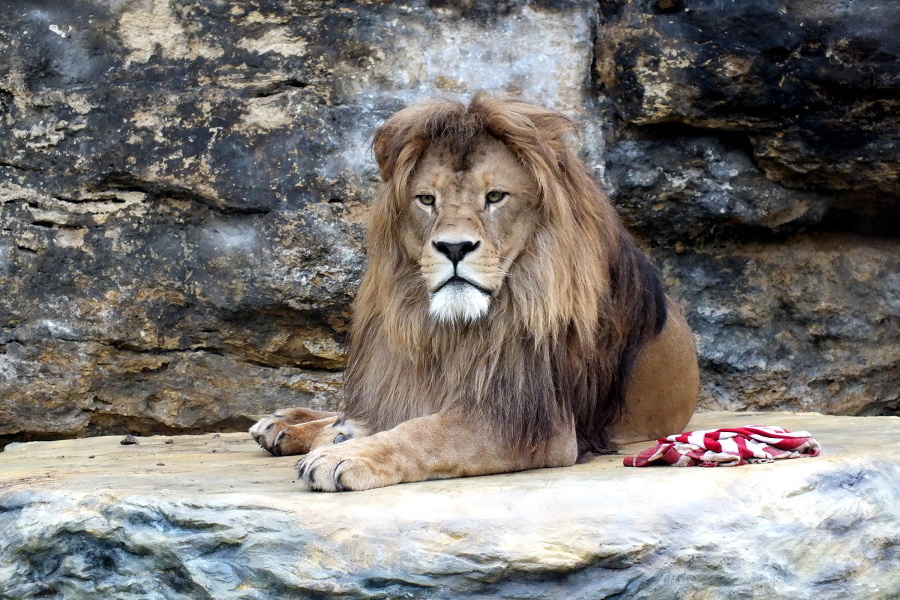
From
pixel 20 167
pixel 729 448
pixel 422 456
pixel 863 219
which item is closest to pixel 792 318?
pixel 863 219

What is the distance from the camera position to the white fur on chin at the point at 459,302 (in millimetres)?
3797

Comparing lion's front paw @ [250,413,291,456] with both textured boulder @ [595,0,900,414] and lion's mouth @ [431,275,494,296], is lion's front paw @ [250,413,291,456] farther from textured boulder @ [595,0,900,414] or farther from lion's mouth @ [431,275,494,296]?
textured boulder @ [595,0,900,414]

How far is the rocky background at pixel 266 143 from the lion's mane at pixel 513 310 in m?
1.66

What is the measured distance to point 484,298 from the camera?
12.6 feet

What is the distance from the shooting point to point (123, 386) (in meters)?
5.92

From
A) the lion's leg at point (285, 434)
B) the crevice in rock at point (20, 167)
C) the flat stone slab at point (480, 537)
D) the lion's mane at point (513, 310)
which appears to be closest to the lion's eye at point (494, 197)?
the lion's mane at point (513, 310)

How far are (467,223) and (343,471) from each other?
94 centimetres

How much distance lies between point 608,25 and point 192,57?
2169 mm

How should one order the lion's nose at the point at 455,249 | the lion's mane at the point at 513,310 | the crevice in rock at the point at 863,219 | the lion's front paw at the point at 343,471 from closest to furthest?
the lion's front paw at the point at 343,471, the lion's nose at the point at 455,249, the lion's mane at the point at 513,310, the crevice in rock at the point at 863,219

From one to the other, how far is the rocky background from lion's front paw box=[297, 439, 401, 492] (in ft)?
7.97

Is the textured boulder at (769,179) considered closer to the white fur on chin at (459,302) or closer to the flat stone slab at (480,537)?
the white fur on chin at (459,302)

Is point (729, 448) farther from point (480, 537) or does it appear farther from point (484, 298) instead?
point (480, 537)

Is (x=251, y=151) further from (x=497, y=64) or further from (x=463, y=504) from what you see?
(x=463, y=504)

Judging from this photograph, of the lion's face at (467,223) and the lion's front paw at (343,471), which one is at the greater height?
the lion's face at (467,223)
